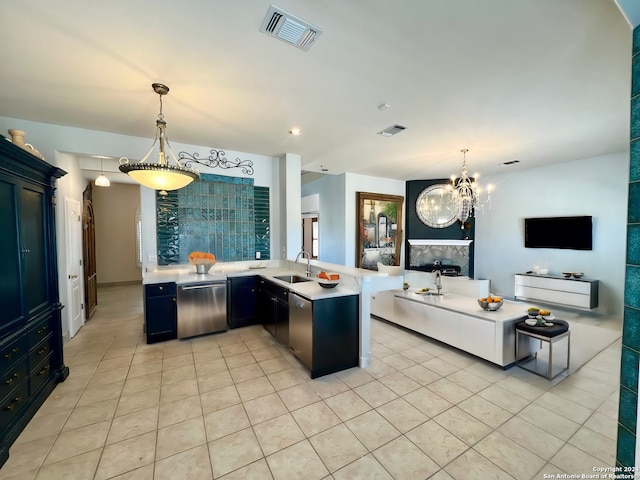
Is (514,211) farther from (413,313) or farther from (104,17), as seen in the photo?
(104,17)

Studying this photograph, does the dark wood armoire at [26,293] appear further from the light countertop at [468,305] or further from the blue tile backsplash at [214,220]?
the light countertop at [468,305]

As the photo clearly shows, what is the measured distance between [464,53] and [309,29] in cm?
117

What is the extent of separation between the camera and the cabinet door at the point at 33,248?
2131 mm

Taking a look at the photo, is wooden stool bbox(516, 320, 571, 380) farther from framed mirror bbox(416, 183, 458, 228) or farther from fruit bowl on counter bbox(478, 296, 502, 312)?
framed mirror bbox(416, 183, 458, 228)

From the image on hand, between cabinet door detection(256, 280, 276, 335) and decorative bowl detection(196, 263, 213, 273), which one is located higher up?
decorative bowl detection(196, 263, 213, 273)

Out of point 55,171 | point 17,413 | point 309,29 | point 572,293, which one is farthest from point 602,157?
point 17,413

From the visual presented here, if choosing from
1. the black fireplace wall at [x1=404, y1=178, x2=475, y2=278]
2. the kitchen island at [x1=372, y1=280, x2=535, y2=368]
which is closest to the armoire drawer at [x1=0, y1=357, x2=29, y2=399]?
the kitchen island at [x1=372, y1=280, x2=535, y2=368]

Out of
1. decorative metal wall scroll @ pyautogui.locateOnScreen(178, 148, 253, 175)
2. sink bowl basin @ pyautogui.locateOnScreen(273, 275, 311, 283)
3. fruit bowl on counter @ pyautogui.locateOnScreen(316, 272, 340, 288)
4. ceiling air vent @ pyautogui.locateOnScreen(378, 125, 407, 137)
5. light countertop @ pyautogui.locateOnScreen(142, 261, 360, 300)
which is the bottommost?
sink bowl basin @ pyautogui.locateOnScreen(273, 275, 311, 283)

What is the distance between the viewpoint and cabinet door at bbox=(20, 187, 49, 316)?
6.99ft

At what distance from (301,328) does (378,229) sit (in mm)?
4385

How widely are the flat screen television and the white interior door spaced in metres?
8.35

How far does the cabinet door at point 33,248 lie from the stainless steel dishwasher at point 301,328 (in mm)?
2267

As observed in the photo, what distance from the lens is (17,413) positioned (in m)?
1.97

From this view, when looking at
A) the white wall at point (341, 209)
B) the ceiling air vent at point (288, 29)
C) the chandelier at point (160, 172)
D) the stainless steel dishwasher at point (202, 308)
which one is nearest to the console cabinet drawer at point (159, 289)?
the stainless steel dishwasher at point (202, 308)
